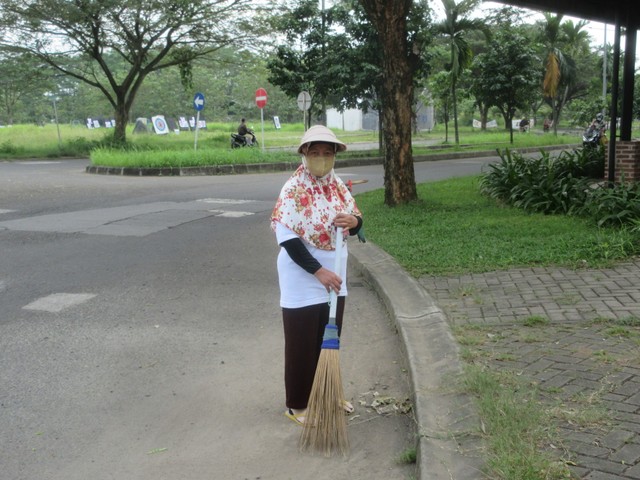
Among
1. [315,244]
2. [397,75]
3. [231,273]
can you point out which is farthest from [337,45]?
[315,244]

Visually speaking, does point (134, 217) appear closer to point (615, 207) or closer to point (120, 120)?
point (615, 207)

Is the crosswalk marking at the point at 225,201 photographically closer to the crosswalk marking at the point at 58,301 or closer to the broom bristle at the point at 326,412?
the crosswalk marking at the point at 58,301

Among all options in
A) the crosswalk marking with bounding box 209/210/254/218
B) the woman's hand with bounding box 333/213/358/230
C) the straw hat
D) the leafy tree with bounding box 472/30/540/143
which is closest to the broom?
the woman's hand with bounding box 333/213/358/230

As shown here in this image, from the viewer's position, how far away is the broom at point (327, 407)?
3.27 m

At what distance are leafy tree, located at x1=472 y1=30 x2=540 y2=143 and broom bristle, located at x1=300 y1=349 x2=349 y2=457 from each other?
25973 millimetres

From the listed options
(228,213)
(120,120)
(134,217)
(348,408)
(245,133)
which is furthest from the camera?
(120,120)

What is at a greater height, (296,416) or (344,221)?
(344,221)

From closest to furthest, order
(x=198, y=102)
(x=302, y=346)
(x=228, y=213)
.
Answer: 1. (x=302, y=346)
2. (x=228, y=213)
3. (x=198, y=102)

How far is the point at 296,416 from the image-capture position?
3.63m

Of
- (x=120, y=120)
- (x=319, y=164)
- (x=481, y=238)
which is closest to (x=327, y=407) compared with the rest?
(x=319, y=164)

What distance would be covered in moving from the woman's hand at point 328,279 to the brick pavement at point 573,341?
1.15 metres

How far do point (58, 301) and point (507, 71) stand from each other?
973 inches

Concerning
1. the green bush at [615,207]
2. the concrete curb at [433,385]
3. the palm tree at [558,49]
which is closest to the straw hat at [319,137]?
the concrete curb at [433,385]

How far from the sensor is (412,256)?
6.82m
